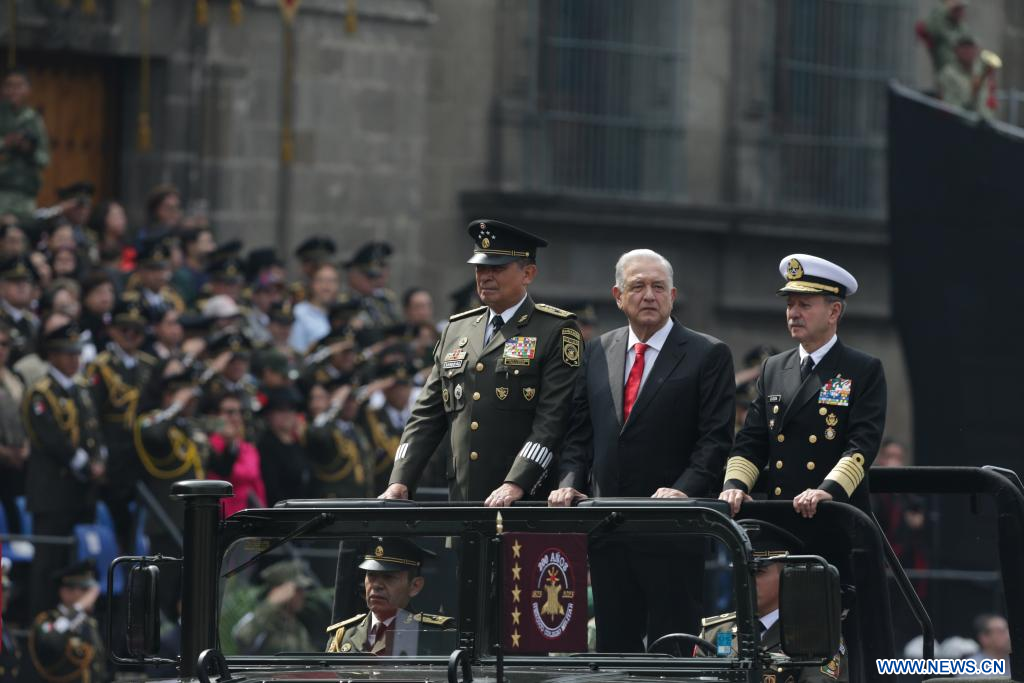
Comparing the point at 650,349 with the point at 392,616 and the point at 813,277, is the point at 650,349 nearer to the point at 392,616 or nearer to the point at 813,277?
the point at 813,277

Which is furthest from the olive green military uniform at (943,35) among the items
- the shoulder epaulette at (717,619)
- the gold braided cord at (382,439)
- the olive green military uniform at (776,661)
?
the shoulder epaulette at (717,619)

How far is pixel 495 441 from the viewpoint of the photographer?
27.9 feet

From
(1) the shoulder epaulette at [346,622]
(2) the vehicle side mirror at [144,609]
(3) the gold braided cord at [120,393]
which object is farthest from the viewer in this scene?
(3) the gold braided cord at [120,393]

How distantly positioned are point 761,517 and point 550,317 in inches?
44.2

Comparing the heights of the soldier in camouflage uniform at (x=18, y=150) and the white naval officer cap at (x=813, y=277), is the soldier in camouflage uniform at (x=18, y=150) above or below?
above

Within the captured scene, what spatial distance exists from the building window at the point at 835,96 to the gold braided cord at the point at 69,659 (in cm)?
1444

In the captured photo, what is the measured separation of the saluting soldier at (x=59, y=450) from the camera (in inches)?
541

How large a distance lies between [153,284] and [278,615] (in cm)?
705

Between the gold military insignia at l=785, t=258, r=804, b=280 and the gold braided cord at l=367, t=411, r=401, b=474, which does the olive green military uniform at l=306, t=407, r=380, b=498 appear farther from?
the gold military insignia at l=785, t=258, r=804, b=280

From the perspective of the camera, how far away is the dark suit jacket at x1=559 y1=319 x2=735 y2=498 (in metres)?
8.39

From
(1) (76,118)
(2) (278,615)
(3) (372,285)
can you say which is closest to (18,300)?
(3) (372,285)

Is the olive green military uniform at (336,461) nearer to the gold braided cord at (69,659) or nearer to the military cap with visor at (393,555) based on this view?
the gold braided cord at (69,659)

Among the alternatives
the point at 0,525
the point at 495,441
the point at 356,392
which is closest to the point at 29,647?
the point at 0,525

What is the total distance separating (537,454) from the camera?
8.17 meters
